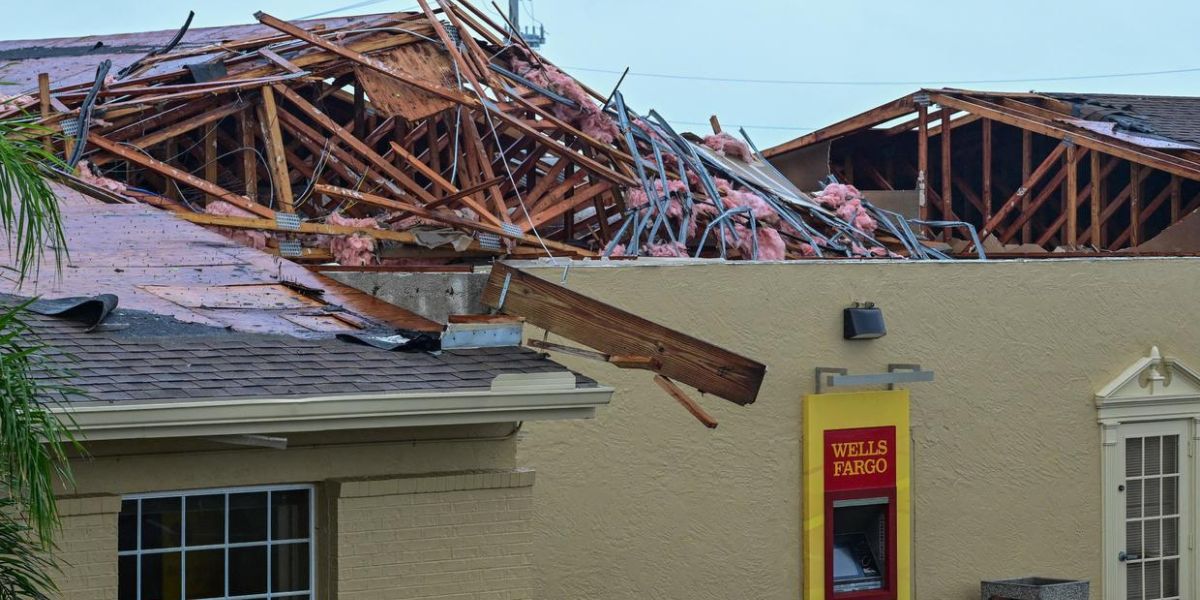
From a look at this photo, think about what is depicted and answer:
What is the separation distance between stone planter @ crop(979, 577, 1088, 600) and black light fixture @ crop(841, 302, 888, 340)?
239 centimetres

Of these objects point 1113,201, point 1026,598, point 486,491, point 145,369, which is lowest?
point 1026,598

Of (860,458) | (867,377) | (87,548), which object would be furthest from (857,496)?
(87,548)

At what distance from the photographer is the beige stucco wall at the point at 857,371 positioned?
38.4 feet

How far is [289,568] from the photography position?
29.2 ft

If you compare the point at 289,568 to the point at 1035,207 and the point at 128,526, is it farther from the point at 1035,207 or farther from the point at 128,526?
the point at 1035,207

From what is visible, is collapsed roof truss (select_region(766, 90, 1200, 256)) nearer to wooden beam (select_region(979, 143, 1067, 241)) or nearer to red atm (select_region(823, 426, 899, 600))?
wooden beam (select_region(979, 143, 1067, 241))

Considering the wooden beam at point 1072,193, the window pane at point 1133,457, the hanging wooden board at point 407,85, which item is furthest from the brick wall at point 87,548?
the wooden beam at point 1072,193

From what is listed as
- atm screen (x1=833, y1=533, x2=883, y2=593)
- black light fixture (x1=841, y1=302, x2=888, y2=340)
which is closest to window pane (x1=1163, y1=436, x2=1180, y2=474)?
atm screen (x1=833, y1=533, x2=883, y2=593)

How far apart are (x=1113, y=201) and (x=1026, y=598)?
27.0 ft

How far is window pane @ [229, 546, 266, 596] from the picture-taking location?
8648 millimetres

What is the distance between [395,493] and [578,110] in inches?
269

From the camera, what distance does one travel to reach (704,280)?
12094 mm

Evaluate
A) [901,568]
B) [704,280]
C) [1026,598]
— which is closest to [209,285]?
[704,280]

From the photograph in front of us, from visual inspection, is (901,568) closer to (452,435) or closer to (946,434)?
(946,434)
